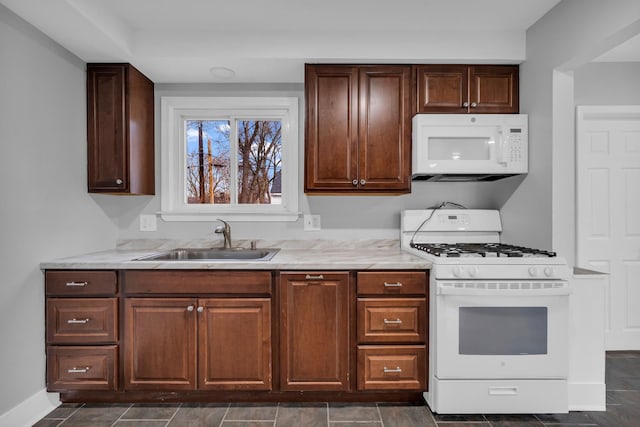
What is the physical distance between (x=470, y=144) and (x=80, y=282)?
248 centimetres

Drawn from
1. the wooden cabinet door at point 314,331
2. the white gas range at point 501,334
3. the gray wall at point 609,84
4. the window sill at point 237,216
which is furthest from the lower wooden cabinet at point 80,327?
the gray wall at point 609,84

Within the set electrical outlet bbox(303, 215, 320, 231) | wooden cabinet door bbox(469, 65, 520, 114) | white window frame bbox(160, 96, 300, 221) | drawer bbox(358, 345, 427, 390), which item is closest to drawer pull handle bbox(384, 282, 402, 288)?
drawer bbox(358, 345, 427, 390)

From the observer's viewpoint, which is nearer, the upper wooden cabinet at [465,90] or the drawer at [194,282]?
the drawer at [194,282]

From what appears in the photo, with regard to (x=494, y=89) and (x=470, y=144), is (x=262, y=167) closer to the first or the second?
(x=470, y=144)

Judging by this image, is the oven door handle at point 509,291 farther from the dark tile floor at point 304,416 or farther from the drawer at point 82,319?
the drawer at point 82,319

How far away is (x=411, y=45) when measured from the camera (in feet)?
7.63

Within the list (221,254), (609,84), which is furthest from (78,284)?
(609,84)

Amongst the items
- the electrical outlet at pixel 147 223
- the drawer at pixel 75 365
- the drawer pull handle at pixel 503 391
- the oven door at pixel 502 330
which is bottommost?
the drawer pull handle at pixel 503 391

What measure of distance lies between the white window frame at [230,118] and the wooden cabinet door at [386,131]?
600 mm

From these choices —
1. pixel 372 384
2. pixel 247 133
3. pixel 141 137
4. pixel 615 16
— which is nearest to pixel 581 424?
pixel 372 384

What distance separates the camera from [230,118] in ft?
9.28

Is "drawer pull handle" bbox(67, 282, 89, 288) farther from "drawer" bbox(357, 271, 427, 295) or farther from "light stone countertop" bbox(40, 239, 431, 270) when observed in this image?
"drawer" bbox(357, 271, 427, 295)

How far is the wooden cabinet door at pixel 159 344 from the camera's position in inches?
80.8

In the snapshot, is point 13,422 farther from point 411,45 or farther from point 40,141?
point 411,45
